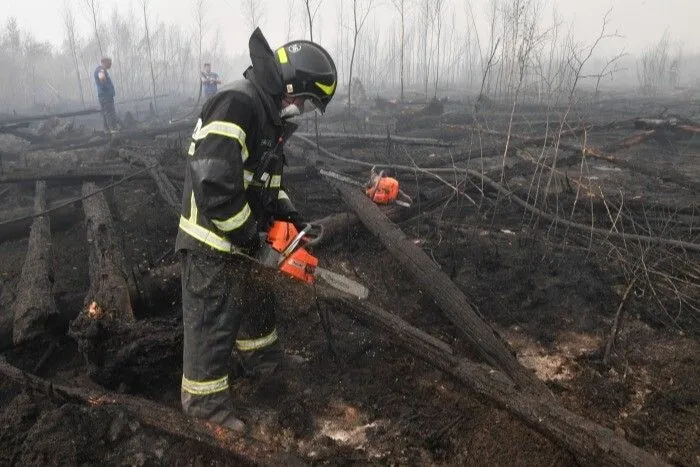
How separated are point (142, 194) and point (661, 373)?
7.39 meters

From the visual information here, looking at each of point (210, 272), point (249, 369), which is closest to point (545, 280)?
point (249, 369)

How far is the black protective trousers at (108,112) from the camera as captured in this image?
13570mm

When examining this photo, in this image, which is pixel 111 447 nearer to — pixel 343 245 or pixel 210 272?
pixel 210 272

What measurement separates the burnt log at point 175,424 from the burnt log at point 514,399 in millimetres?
1168

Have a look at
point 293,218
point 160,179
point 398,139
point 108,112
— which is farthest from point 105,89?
point 293,218

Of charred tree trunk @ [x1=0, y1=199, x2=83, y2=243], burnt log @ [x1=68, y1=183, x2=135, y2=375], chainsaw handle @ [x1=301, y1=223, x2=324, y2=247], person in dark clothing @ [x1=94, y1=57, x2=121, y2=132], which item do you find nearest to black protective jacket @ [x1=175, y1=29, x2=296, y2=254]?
chainsaw handle @ [x1=301, y1=223, x2=324, y2=247]

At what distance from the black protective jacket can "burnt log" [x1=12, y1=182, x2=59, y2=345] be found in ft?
4.66

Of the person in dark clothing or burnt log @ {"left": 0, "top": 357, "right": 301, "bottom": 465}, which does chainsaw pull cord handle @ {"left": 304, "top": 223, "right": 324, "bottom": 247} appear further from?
the person in dark clothing

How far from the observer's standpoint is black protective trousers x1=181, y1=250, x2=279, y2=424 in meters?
2.68

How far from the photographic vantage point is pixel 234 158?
2.44m

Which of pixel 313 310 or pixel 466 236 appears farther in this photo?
pixel 466 236

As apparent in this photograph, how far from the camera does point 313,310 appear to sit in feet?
13.5

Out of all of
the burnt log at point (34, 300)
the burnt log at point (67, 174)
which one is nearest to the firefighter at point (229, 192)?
the burnt log at point (34, 300)

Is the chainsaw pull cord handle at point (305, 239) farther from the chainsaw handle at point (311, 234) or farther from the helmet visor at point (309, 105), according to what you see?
the helmet visor at point (309, 105)
